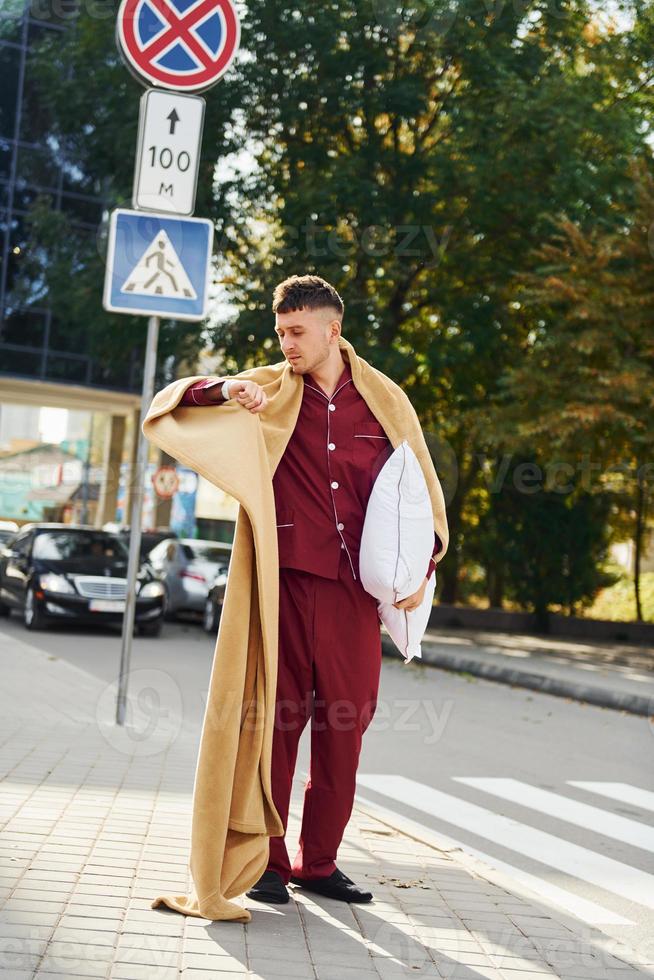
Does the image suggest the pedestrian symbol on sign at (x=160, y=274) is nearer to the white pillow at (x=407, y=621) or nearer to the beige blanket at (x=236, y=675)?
the beige blanket at (x=236, y=675)

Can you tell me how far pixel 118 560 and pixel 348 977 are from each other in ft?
52.8

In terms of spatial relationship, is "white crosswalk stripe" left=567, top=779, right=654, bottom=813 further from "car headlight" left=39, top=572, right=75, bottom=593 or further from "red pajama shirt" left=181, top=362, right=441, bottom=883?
"car headlight" left=39, top=572, right=75, bottom=593

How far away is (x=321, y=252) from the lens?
20094 mm

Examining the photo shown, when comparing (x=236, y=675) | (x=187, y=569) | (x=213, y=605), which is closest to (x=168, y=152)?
(x=236, y=675)

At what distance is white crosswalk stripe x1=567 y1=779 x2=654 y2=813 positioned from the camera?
7.97 meters

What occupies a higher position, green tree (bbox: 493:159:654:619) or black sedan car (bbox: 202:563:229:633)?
green tree (bbox: 493:159:654:619)

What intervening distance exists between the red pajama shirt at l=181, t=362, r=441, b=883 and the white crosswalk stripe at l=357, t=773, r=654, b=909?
1.73 m

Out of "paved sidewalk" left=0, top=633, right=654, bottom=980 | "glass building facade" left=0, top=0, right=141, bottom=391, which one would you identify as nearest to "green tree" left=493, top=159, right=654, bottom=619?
"paved sidewalk" left=0, top=633, right=654, bottom=980

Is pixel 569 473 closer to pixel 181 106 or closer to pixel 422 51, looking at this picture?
pixel 422 51

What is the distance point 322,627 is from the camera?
4.40 m

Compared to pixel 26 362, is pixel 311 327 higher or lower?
lower

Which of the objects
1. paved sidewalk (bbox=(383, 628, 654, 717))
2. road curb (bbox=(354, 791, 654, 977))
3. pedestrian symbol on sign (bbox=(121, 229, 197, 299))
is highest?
pedestrian symbol on sign (bbox=(121, 229, 197, 299))

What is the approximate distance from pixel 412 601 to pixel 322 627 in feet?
1.07

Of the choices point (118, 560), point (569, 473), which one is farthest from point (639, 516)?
point (118, 560)
